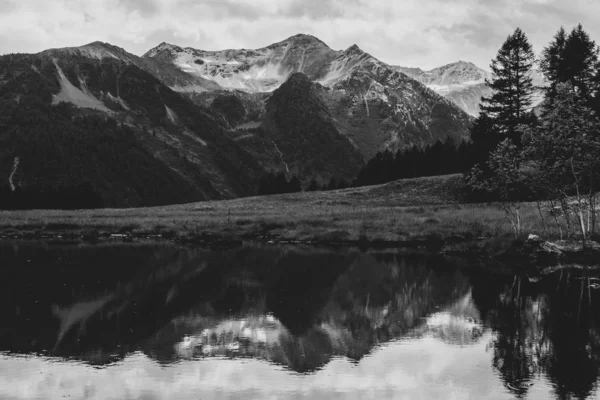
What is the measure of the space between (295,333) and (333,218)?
1828 inches

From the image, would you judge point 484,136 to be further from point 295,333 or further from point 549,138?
point 295,333

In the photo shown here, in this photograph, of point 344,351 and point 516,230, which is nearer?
point 344,351

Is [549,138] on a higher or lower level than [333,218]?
higher

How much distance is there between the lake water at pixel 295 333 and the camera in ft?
49.3

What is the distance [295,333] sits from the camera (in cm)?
2052

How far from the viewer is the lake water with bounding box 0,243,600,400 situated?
15023 millimetres

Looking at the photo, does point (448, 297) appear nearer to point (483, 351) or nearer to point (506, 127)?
point (483, 351)

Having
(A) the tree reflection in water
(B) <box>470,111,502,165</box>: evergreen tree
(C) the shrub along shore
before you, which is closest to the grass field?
(C) the shrub along shore

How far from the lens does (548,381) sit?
50.9 ft

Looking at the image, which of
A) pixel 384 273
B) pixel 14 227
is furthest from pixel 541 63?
pixel 14 227

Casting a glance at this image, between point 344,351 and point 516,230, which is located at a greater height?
point 516,230

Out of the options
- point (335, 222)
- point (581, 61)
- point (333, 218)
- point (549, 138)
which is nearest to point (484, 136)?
point (581, 61)

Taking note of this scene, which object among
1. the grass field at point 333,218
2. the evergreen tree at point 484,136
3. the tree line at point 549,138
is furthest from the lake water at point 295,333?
the evergreen tree at point 484,136

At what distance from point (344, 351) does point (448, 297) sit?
36.3ft
